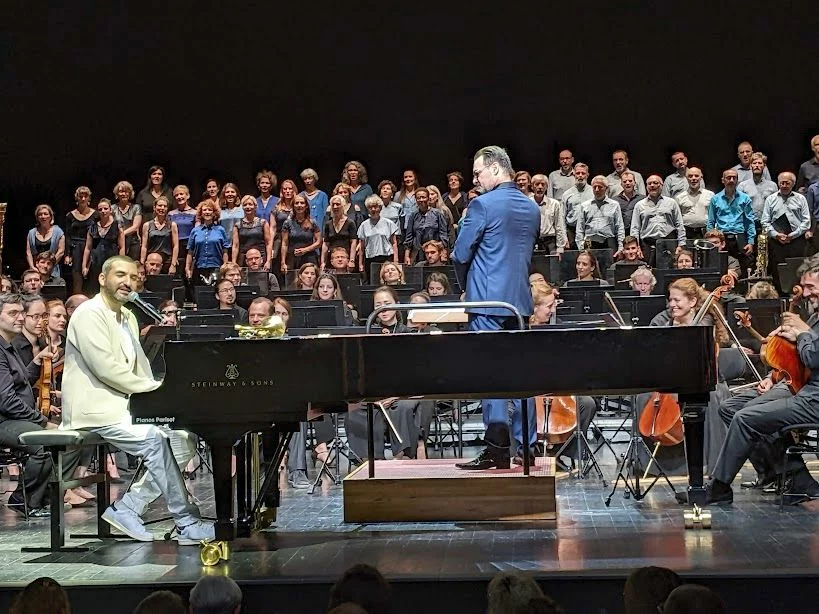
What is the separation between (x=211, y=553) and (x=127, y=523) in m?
0.92

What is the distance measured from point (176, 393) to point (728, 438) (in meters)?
3.30

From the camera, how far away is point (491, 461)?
6195 mm

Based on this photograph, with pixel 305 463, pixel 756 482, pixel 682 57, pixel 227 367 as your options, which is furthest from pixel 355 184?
pixel 227 367

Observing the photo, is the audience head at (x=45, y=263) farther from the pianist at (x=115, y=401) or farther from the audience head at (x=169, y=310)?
the pianist at (x=115, y=401)

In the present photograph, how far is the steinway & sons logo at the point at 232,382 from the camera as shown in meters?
5.24

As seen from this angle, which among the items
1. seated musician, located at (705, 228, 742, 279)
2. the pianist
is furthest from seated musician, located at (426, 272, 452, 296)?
the pianist

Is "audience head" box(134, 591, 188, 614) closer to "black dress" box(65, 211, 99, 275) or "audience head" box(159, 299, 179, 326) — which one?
"audience head" box(159, 299, 179, 326)

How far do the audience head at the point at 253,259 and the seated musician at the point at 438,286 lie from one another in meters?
3.49

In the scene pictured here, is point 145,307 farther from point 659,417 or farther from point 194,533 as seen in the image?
point 659,417

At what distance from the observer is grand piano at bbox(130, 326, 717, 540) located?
5230mm

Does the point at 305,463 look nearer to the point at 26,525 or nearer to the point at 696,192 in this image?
the point at 26,525

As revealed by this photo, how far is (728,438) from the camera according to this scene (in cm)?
655

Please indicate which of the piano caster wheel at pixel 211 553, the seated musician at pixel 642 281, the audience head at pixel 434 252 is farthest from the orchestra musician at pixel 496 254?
the audience head at pixel 434 252

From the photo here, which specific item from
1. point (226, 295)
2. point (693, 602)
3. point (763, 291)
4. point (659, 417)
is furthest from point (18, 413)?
point (763, 291)
